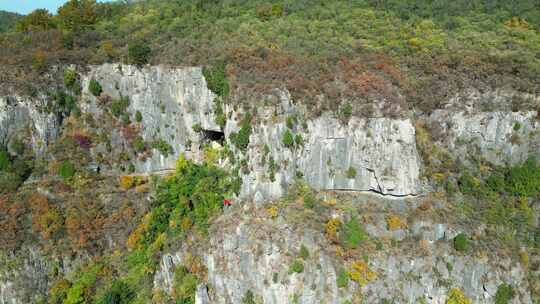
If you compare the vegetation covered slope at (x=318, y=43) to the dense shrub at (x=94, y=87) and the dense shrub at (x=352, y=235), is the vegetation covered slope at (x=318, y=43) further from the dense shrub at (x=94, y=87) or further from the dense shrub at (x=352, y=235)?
the dense shrub at (x=352, y=235)

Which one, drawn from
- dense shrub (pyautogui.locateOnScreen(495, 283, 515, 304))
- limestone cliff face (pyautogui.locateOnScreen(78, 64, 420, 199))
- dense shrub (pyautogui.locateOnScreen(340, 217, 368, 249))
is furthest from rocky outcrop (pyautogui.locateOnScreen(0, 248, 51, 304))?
dense shrub (pyautogui.locateOnScreen(495, 283, 515, 304))

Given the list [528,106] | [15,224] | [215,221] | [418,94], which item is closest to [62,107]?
[15,224]

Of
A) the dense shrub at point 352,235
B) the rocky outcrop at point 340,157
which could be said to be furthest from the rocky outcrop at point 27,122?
the dense shrub at point 352,235

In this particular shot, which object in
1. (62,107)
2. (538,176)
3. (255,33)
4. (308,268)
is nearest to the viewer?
(308,268)

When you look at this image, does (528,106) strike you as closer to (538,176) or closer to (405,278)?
(538,176)

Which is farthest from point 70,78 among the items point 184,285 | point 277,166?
point 184,285
